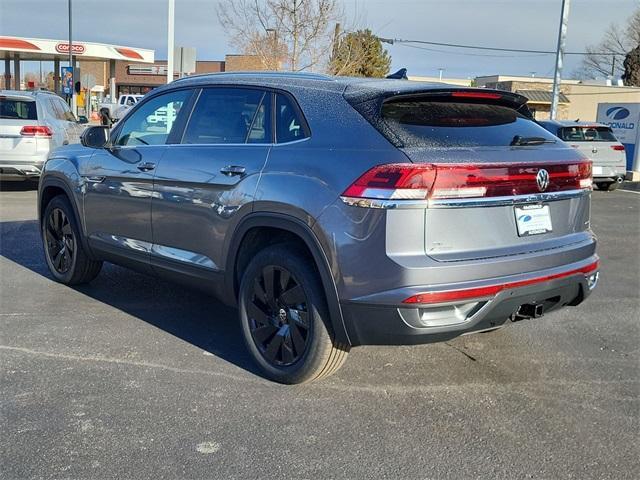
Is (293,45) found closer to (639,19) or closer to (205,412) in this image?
(205,412)

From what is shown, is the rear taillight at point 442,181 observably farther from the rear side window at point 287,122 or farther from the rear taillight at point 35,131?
the rear taillight at point 35,131

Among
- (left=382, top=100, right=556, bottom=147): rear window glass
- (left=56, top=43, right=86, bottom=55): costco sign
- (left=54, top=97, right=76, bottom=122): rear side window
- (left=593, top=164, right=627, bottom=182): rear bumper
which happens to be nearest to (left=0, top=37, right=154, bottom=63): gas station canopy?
(left=56, top=43, right=86, bottom=55): costco sign

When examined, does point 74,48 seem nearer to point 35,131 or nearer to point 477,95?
point 35,131

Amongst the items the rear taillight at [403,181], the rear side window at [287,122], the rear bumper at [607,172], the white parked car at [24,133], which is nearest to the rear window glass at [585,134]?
the rear bumper at [607,172]

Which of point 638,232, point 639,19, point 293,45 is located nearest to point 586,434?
point 638,232

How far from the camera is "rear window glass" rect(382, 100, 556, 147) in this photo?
344 centimetres

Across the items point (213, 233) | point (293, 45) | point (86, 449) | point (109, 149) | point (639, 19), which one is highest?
point (639, 19)

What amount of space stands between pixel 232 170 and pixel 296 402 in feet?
4.62

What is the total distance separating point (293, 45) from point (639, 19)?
4900 centimetres

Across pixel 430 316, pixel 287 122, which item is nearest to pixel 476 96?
pixel 287 122

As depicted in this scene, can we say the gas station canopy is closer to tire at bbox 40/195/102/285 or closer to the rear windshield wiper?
tire at bbox 40/195/102/285

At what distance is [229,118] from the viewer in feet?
14.2

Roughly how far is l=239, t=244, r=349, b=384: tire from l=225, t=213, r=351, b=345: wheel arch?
86 mm

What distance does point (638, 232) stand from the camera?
32.4ft
